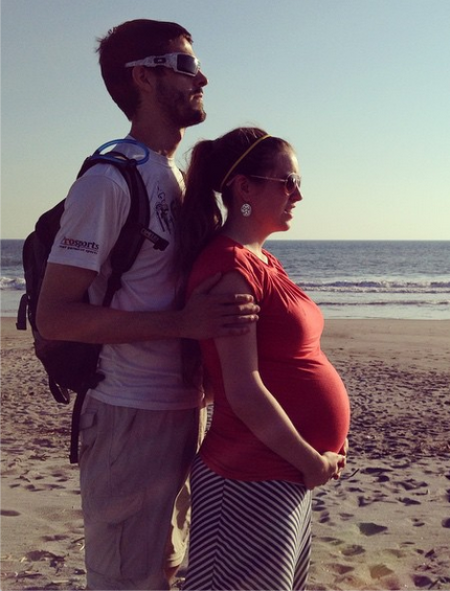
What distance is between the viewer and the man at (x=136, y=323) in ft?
7.97

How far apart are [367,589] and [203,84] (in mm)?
2879

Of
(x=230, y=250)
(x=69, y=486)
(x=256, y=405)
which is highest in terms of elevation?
(x=230, y=250)

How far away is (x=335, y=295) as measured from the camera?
1214 inches

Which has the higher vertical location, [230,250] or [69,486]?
[230,250]

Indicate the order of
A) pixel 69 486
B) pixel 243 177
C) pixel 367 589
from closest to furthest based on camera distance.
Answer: pixel 243 177, pixel 367 589, pixel 69 486

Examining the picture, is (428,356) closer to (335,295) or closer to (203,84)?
(203,84)

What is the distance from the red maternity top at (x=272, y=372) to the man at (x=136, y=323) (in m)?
0.10

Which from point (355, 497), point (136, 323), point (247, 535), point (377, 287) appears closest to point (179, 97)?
point (136, 323)

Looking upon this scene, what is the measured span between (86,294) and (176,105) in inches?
30.1

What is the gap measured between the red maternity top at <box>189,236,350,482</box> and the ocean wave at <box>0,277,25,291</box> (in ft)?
105

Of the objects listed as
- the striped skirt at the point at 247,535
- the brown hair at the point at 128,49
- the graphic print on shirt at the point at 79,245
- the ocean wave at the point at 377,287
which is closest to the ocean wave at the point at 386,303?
the ocean wave at the point at 377,287

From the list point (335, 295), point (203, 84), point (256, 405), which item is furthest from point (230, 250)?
point (335, 295)

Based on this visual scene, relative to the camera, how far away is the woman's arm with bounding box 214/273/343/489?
2334 millimetres

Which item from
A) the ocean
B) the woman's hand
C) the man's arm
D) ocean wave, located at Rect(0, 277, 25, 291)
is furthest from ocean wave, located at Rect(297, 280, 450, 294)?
the man's arm
